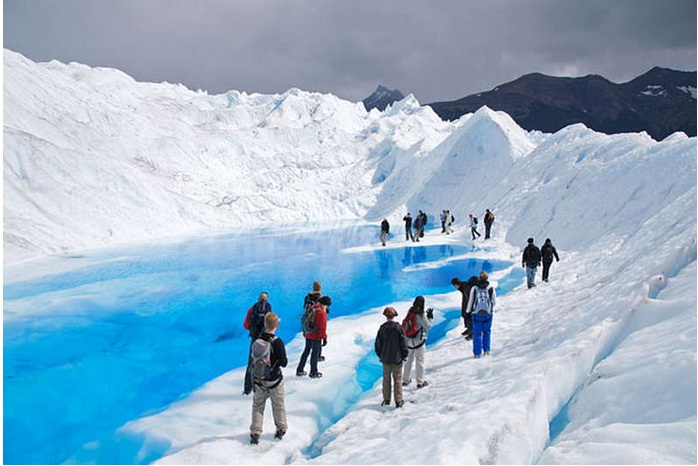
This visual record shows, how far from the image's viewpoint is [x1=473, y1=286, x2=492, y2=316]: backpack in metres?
8.25

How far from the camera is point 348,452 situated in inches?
222

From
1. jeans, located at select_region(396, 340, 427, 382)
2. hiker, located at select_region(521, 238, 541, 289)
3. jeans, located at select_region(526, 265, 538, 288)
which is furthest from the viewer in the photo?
jeans, located at select_region(526, 265, 538, 288)

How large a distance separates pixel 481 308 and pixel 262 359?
4602mm

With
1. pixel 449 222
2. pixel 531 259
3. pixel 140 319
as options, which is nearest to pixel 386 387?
pixel 531 259

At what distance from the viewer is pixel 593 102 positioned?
495 ft

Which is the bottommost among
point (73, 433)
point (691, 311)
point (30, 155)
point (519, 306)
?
point (73, 433)

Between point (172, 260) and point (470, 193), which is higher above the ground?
point (470, 193)

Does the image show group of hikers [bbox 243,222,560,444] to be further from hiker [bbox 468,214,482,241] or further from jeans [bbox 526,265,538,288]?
hiker [bbox 468,214,482,241]

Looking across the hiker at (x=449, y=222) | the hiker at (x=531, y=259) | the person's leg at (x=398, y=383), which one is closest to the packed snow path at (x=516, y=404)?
the person's leg at (x=398, y=383)

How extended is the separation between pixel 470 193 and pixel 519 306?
27.0 metres

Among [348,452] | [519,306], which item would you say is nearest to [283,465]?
[348,452]

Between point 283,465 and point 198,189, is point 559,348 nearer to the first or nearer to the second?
point 283,465

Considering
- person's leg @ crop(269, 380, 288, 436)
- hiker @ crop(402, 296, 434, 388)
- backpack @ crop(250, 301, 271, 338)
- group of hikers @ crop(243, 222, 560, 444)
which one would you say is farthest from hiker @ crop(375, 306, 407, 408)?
backpack @ crop(250, 301, 271, 338)

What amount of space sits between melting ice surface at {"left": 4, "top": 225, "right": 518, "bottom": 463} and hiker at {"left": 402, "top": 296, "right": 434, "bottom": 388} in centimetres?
139
